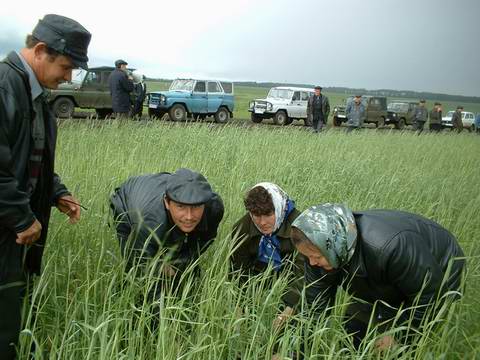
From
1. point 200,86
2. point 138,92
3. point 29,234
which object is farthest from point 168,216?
point 200,86

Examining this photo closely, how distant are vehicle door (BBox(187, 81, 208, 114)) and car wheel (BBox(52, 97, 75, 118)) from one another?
4.25 meters

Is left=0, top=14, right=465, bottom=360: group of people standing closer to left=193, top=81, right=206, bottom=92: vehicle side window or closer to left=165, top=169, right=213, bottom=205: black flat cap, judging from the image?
left=165, top=169, right=213, bottom=205: black flat cap

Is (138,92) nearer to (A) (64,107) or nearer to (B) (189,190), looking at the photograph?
(A) (64,107)

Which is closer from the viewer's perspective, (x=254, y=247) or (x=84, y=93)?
(x=254, y=247)

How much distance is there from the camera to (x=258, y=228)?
2555mm

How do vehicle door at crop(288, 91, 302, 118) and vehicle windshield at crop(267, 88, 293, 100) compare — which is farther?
vehicle windshield at crop(267, 88, 293, 100)

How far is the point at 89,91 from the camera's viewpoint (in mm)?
12547

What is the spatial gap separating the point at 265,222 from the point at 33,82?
1.41 meters

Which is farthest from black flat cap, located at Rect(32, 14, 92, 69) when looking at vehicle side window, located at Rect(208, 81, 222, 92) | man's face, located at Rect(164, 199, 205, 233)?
vehicle side window, located at Rect(208, 81, 222, 92)

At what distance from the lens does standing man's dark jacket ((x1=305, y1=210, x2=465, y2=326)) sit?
71.1 inches

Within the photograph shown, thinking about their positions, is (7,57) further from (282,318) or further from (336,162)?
(336,162)

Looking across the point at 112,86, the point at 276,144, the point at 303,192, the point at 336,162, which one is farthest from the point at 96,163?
the point at 112,86

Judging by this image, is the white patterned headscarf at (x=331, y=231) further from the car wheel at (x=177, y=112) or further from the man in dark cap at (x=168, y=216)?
the car wheel at (x=177, y=112)

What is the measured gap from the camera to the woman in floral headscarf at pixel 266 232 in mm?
2424
